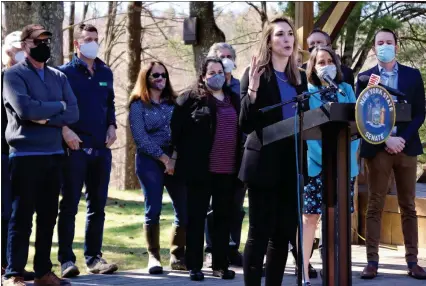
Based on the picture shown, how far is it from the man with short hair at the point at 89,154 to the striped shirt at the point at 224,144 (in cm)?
85

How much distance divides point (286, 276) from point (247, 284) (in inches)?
72.4

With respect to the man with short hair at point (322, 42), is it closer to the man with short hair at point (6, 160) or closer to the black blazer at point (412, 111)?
the black blazer at point (412, 111)

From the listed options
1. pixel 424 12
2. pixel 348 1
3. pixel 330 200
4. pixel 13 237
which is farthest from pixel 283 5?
pixel 330 200

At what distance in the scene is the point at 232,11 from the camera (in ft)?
66.0

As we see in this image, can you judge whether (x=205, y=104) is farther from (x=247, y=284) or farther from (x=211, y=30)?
(x=211, y=30)

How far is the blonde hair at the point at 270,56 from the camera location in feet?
15.9

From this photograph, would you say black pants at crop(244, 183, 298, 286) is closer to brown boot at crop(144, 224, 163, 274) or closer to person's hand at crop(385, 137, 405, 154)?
person's hand at crop(385, 137, 405, 154)

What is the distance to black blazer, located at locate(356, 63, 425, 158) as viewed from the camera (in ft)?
21.9

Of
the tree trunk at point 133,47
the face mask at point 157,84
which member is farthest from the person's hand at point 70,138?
the tree trunk at point 133,47

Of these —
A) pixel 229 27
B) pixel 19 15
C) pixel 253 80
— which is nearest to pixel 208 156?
pixel 253 80

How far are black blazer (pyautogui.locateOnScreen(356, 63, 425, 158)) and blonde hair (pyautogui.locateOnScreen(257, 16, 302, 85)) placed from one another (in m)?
1.81

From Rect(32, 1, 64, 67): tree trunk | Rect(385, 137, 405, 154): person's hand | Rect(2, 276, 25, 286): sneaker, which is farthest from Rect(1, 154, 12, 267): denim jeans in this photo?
Rect(32, 1, 64, 67): tree trunk

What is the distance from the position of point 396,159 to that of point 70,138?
8.23ft

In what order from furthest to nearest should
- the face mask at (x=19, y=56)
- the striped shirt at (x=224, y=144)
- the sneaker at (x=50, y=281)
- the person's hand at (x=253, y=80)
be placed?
1. the striped shirt at (x=224, y=144)
2. the face mask at (x=19, y=56)
3. the sneaker at (x=50, y=281)
4. the person's hand at (x=253, y=80)
